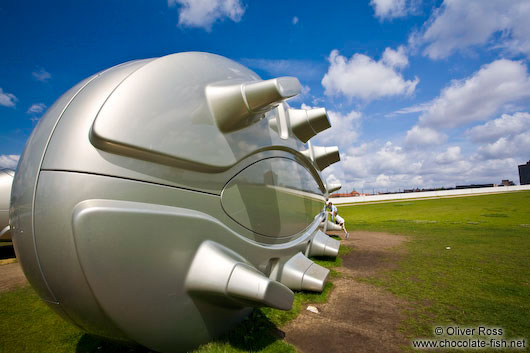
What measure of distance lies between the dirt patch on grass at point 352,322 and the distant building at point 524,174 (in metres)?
117

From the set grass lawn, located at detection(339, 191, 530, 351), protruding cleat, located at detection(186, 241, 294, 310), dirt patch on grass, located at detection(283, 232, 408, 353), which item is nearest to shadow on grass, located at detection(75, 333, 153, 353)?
protruding cleat, located at detection(186, 241, 294, 310)

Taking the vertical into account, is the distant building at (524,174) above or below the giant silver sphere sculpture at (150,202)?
below

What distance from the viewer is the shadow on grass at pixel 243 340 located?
3562 millimetres

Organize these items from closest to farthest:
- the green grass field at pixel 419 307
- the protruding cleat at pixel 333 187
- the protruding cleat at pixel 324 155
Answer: the green grass field at pixel 419 307 → the protruding cleat at pixel 324 155 → the protruding cleat at pixel 333 187

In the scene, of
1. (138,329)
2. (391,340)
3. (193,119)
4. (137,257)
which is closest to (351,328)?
(391,340)

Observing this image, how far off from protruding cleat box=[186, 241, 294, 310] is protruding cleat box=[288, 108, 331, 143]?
10.9 feet

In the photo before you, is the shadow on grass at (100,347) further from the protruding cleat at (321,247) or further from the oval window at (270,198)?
the protruding cleat at (321,247)

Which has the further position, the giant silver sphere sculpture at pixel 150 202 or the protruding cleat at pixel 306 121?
the protruding cleat at pixel 306 121

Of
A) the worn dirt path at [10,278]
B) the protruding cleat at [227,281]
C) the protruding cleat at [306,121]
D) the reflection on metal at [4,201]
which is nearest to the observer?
the protruding cleat at [227,281]

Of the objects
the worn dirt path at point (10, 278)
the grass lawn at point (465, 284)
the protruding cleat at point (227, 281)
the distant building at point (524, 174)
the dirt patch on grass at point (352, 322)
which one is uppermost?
the protruding cleat at point (227, 281)

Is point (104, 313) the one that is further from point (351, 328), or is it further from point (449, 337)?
point (449, 337)

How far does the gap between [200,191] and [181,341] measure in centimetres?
163

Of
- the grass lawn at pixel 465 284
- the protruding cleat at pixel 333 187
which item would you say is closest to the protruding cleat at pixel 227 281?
the grass lawn at pixel 465 284

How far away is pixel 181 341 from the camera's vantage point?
3.13m
